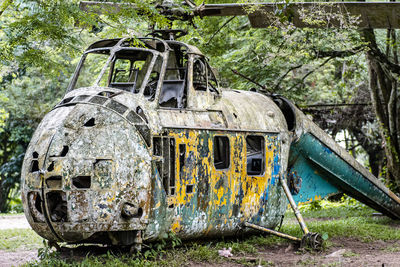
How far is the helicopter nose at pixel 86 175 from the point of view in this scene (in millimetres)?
7605

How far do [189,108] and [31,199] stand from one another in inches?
120

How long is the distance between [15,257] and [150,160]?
3.78m

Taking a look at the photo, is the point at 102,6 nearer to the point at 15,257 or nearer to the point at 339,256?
the point at 15,257

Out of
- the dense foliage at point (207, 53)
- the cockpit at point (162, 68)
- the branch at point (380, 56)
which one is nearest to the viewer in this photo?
the cockpit at point (162, 68)

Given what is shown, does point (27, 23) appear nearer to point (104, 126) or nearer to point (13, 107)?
point (104, 126)

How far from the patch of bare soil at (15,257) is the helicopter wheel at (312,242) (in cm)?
493

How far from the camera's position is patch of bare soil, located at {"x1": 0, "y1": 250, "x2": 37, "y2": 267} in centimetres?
923

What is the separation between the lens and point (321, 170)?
12.1 meters

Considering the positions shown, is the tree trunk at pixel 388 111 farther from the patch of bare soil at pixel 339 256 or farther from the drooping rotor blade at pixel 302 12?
the patch of bare soil at pixel 339 256

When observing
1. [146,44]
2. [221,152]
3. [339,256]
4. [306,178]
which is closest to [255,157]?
[221,152]

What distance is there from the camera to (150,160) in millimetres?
8133

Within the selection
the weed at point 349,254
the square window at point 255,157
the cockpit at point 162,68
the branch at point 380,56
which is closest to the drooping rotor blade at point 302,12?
the cockpit at point 162,68

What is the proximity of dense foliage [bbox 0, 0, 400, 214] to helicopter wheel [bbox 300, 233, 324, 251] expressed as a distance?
4118mm

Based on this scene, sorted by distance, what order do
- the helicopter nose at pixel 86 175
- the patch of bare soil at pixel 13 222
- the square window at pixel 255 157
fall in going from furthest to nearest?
the patch of bare soil at pixel 13 222
the square window at pixel 255 157
the helicopter nose at pixel 86 175
